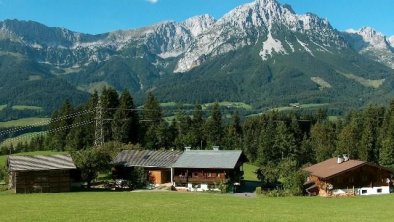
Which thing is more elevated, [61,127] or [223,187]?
[61,127]

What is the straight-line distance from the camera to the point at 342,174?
7338 centimetres

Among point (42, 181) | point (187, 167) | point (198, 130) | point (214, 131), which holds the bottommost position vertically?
point (42, 181)

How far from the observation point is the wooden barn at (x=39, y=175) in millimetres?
67938

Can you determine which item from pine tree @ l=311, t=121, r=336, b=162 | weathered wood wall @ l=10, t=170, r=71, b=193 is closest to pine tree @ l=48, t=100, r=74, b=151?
weathered wood wall @ l=10, t=170, r=71, b=193

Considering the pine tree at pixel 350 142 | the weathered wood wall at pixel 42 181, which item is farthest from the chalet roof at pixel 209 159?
the pine tree at pixel 350 142

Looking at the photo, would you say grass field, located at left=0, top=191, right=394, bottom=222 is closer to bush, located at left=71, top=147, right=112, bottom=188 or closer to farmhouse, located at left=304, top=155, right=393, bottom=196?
farmhouse, located at left=304, top=155, right=393, bottom=196

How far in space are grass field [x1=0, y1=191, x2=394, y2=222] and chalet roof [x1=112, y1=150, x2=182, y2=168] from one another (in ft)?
73.6

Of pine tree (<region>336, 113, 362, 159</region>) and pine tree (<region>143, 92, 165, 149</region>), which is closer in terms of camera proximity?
pine tree (<region>336, 113, 362, 159</region>)

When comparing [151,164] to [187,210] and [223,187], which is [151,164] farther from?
[187,210]

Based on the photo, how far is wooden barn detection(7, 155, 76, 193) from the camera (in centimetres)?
6794

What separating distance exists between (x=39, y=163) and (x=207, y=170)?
2431cm

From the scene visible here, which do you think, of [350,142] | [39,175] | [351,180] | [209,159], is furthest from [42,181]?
[350,142]

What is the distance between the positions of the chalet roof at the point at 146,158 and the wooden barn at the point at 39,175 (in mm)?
12489

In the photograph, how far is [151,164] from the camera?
81.2 meters
